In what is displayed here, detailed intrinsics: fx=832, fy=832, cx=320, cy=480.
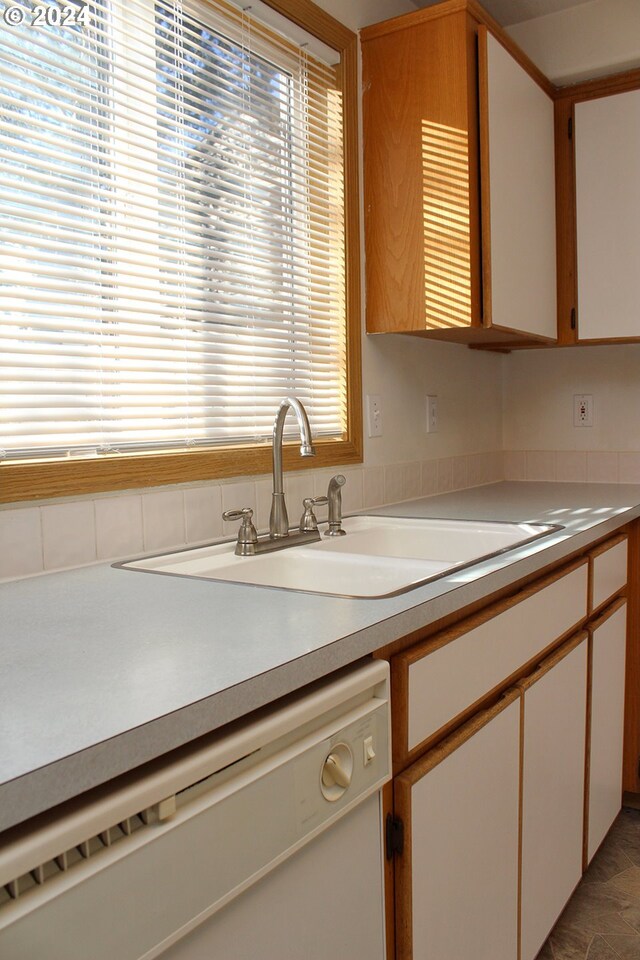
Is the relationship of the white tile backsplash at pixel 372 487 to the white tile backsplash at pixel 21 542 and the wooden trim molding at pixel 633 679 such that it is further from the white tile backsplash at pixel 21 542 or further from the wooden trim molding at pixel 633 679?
the white tile backsplash at pixel 21 542

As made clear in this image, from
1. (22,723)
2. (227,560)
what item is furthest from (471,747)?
(22,723)

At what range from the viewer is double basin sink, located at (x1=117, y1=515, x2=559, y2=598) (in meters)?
1.52

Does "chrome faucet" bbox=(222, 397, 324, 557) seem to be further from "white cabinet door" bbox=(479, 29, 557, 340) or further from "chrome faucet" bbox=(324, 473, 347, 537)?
"white cabinet door" bbox=(479, 29, 557, 340)

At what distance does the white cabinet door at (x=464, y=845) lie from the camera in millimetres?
1188

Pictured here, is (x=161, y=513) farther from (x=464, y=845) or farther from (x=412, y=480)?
(x=412, y=480)

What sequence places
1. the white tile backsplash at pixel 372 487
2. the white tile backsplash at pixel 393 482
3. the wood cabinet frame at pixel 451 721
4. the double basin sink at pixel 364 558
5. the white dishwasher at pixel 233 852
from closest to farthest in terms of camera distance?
the white dishwasher at pixel 233 852
the wood cabinet frame at pixel 451 721
the double basin sink at pixel 364 558
the white tile backsplash at pixel 372 487
the white tile backsplash at pixel 393 482

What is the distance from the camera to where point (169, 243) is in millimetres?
1669

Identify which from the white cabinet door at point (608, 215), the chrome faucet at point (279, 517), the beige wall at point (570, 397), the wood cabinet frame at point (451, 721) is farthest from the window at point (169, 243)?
the beige wall at point (570, 397)

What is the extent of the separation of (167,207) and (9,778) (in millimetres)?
1311

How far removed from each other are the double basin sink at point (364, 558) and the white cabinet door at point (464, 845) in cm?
28

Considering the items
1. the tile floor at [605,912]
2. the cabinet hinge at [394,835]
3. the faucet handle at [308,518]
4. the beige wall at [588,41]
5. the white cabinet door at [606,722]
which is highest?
the beige wall at [588,41]

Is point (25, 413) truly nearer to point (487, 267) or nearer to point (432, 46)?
point (487, 267)

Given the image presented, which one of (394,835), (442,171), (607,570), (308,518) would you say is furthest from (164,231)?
(607,570)

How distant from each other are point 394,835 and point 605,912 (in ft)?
3.71
